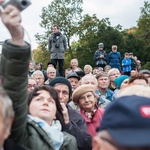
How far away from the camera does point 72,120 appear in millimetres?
3941

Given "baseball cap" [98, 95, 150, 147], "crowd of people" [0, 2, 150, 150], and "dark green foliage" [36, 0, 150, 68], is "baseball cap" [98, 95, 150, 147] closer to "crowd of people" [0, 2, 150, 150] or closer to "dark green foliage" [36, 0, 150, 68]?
"crowd of people" [0, 2, 150, 150]

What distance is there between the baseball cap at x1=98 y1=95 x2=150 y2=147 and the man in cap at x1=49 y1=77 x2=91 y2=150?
2100 mm

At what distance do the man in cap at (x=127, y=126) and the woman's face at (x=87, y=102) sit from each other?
3256 mm

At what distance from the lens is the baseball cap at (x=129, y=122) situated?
48.9 inches

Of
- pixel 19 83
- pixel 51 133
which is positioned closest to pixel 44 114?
pixel 51 133

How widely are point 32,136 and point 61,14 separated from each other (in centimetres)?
4837

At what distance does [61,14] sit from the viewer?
49.9 m

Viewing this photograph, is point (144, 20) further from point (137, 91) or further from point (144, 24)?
point (137, 91)

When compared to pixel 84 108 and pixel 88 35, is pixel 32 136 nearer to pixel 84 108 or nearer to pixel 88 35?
pixel 84 108

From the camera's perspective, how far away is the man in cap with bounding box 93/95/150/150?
124 cm

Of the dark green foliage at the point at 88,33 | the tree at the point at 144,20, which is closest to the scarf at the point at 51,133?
the dark green foliage at the point at 88,33

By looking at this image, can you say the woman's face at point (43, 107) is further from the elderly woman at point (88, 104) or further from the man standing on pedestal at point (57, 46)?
the man standing on pedestal at point (57, 46)

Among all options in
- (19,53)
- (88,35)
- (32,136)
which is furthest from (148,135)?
(88,35)

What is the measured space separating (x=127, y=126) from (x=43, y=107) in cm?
173
